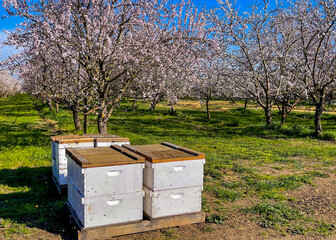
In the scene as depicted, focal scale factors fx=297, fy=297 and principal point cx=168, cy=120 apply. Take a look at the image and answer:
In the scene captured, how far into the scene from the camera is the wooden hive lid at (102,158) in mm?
5007

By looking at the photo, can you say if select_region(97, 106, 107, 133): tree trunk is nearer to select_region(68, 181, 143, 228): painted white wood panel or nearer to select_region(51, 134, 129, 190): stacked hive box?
select_region(51, 134, 129, 190): stacked hive box

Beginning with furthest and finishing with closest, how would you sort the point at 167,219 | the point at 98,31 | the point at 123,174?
1. the point at 98,31
2. the point at 167,219
3. the point at 123,174

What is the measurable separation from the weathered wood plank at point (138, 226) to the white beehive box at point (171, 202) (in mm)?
95

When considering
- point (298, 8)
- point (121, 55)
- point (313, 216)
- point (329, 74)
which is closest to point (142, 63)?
point (121, 55)

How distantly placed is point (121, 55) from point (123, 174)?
5.67 m

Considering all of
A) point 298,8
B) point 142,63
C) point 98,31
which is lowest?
point 142,63

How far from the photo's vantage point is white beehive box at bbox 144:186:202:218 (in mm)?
5453

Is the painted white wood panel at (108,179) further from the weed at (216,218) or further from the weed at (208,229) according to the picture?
the weed at (216,218)

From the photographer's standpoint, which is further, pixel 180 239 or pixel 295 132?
pixel 295 132

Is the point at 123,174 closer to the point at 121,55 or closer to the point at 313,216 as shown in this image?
the point at 313,216

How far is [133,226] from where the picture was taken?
529 cm

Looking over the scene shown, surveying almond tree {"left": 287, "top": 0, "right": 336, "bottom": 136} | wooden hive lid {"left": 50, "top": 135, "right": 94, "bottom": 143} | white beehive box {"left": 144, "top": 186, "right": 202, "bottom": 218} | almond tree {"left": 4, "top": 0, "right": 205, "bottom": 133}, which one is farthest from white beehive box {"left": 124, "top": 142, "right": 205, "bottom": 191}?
almond tree {"left": 287, "top": 0, "right": 336, "bottom": 136}

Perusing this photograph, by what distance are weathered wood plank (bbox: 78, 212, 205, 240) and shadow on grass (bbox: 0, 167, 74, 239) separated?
0.56 m

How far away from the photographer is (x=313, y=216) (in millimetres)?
6285
